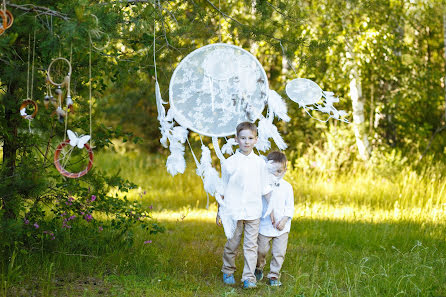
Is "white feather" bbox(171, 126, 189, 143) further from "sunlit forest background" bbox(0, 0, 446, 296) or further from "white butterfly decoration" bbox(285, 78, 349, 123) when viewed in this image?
"white butterfly decoration" bbox(285, 78, 349, 123)

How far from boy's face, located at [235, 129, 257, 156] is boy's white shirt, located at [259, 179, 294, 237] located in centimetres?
39

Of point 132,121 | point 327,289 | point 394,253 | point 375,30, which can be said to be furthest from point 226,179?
point 132,121

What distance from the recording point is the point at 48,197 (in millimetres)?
4773

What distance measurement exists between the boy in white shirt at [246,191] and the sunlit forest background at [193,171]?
12.5 inches

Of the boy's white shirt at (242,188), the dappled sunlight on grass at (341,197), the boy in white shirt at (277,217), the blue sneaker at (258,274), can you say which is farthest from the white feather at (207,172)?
the dappled sunlight on grass at (341,197)

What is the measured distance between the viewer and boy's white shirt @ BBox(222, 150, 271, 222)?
4.31 metres

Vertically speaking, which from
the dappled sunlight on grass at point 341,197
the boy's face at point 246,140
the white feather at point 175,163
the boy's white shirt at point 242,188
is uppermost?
the boy's face at point 246,140

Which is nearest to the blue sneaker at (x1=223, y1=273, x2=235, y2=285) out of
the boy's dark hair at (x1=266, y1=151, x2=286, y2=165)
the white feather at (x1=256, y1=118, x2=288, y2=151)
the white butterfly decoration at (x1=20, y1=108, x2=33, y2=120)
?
the boy's dark hair at (x1=266, y1=151, x2=286, y2=165)

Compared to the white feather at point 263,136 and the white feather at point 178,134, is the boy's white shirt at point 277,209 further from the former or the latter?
the white feather at point 178,134

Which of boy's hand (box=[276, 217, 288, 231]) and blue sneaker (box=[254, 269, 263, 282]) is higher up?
boy's hand (box=[276, 217, 288, 231])

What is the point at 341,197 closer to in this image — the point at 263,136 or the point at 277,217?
the point at 277,217

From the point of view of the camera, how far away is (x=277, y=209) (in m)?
4.46

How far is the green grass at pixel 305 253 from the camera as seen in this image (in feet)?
14.0

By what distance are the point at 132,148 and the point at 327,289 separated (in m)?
9.78
